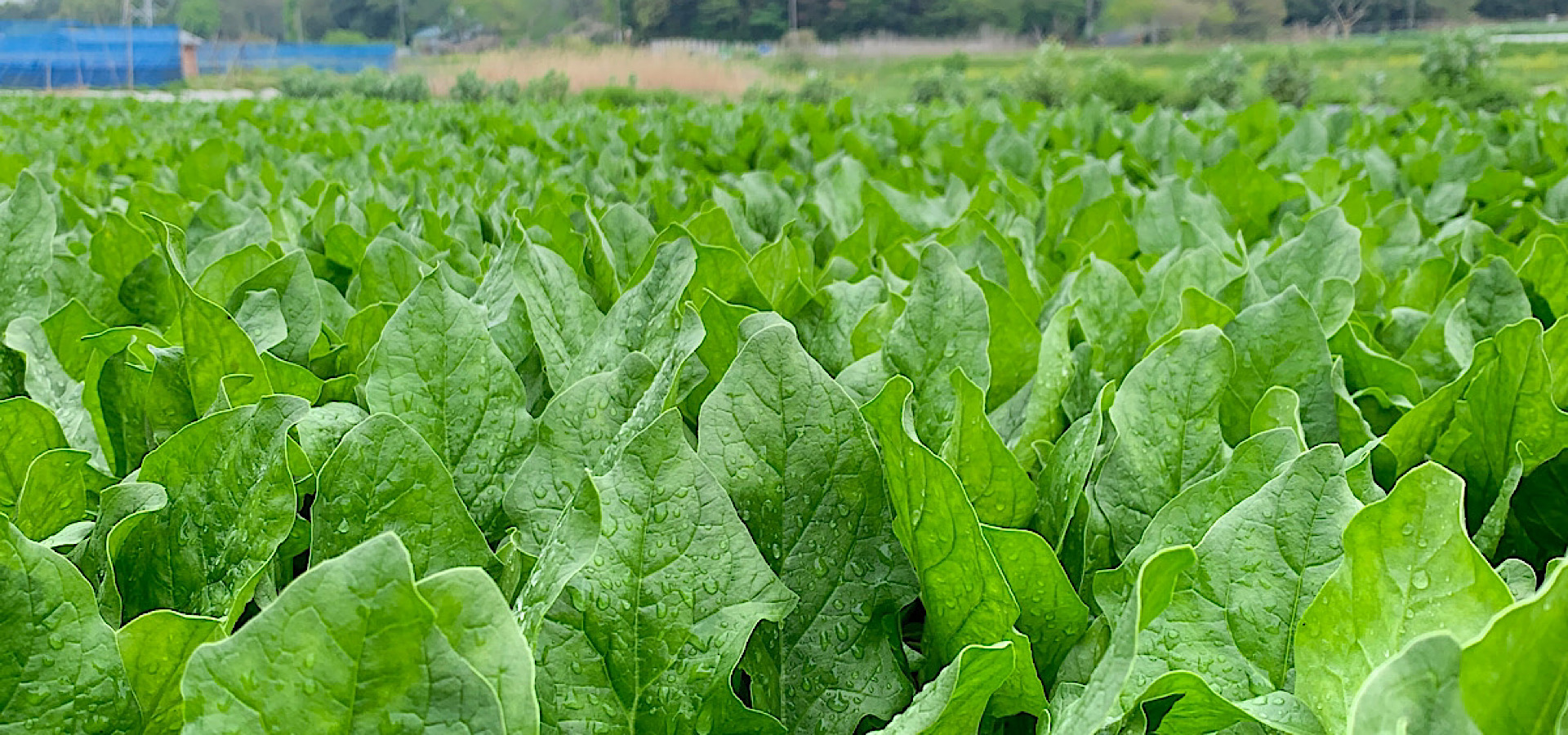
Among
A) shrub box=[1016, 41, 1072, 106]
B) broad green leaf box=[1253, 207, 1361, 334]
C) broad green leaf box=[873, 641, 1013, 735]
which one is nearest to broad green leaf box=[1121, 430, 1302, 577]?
broad green leaf box=[873, 641, 1013, 735]

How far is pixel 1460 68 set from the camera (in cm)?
1931

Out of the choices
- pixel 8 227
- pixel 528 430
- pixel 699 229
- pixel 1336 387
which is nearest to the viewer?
pixel 528 430

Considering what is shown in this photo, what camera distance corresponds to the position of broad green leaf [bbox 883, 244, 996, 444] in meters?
1.27

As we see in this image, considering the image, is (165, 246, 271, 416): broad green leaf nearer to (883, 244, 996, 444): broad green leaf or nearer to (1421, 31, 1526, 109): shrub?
(883, 244, 996, 444): broad green leaf

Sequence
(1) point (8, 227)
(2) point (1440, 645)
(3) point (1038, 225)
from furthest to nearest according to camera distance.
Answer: (3) point (1038, 225), (1) point (8, 227), (2) point (1440, 645)

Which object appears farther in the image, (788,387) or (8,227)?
(8,227)

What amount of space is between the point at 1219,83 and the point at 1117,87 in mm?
4563

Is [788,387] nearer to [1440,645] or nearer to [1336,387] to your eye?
[1440,645]

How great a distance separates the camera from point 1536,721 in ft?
2.00

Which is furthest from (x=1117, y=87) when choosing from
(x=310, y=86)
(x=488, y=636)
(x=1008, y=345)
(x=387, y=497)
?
(x=310, y=86)

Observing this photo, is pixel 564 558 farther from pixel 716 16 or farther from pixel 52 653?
pixel 716 16

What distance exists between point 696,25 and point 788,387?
62522mm

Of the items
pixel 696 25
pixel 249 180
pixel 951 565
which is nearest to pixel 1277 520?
pixel 951 565

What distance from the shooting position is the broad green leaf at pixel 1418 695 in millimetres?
579
